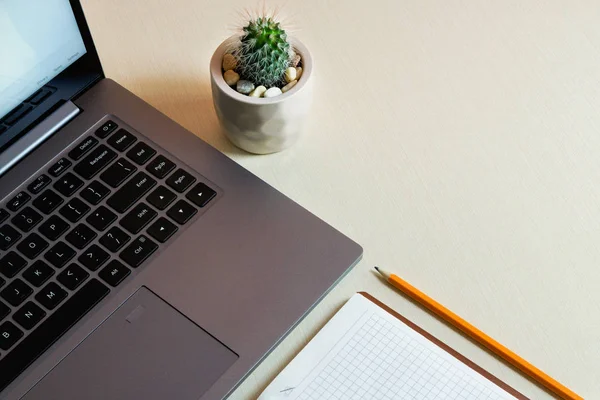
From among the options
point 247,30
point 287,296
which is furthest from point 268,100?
point 287,296

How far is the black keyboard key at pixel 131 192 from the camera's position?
0.71 m

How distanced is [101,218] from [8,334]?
0.13 meters

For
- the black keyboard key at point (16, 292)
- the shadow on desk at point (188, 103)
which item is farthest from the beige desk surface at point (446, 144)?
the black keyboard key at point (16, 292)

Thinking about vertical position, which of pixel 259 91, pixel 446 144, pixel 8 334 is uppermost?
pixel 446 144

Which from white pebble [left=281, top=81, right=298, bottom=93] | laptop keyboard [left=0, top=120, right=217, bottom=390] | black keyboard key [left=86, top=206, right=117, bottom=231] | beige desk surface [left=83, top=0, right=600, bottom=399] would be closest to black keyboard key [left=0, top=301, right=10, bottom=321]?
laptop keyboard [left=0, top=120, right=217, bottom=390]

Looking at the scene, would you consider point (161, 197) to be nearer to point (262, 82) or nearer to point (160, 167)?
point (160, 167)

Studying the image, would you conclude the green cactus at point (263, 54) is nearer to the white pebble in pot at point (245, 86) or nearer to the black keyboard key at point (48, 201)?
the white pebble in pot at point (245, 86)

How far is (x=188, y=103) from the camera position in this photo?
83 cm

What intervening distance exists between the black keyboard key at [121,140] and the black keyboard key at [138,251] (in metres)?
0.10

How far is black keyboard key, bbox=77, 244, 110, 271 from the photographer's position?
0.68 metres

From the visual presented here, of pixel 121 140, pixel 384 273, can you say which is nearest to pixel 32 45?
pixel 121 140

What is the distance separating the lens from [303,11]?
90 cm

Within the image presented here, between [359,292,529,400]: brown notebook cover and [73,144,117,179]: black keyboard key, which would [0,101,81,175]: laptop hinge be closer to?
[73,144,117,179]: black keyboard key

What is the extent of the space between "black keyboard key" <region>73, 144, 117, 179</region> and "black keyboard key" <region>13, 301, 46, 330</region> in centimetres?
14
